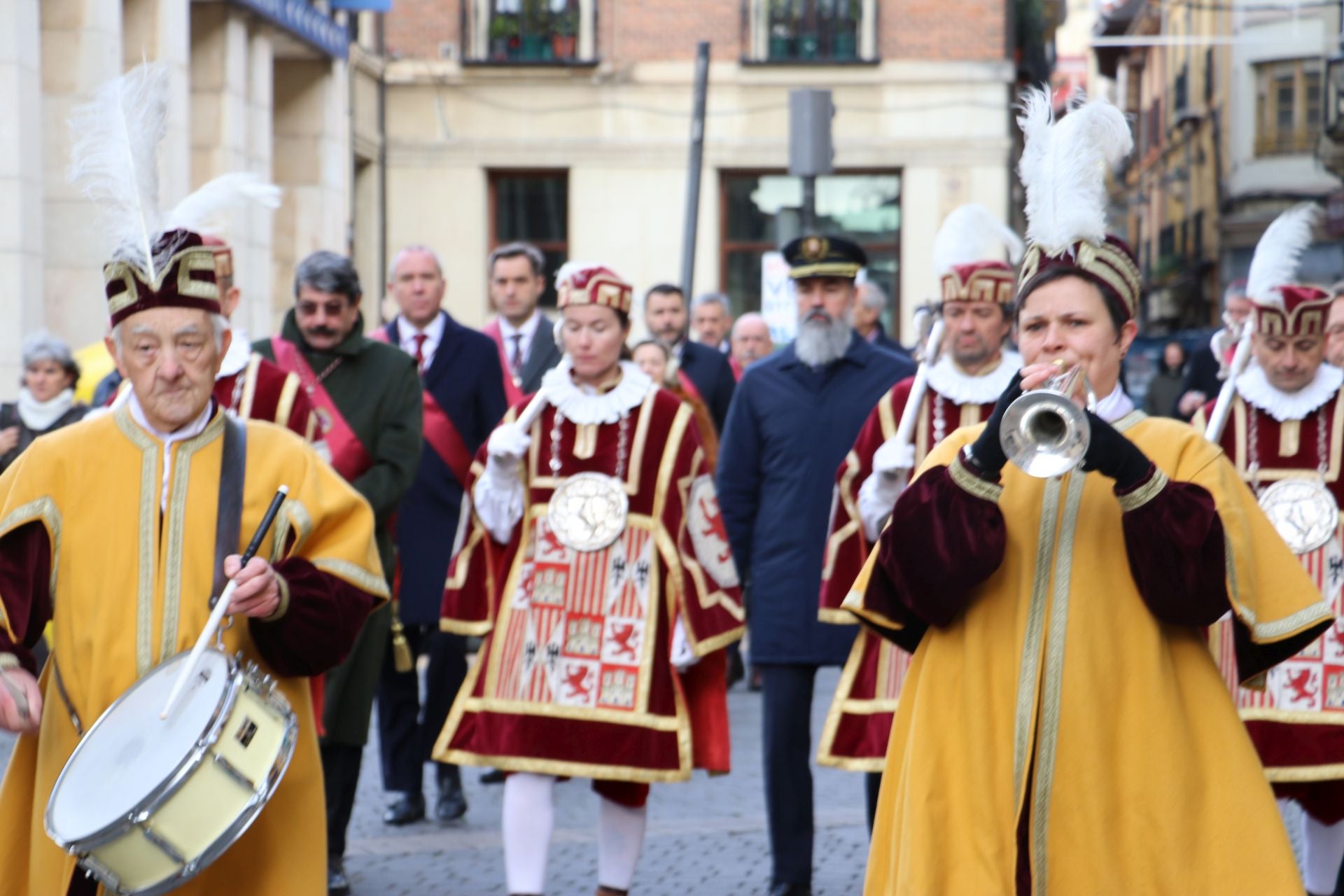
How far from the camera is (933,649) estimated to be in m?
4.01

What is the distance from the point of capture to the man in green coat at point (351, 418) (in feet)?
23.7

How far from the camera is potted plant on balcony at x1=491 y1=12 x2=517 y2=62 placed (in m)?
25.8

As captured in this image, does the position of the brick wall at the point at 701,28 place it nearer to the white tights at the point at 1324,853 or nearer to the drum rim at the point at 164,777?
the white tights at the point at 1324,853

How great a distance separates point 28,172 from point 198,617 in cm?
1072

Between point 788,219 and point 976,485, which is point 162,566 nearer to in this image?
point 976,485

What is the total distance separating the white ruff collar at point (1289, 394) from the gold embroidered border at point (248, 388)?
3.11 m

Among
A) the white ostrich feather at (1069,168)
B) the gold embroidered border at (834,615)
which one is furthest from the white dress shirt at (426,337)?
the white ostrich feather at (1069,168)

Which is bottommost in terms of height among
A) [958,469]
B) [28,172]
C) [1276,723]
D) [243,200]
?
[1276,723]

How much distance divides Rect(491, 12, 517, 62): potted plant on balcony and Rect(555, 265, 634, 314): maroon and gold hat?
19.7 m

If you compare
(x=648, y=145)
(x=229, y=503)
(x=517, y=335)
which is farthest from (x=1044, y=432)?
(x=648, y=145)

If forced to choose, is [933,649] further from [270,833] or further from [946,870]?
[270,833]

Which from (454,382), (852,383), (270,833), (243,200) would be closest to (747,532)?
(852,383)

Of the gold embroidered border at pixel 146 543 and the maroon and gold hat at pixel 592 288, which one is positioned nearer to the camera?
the gold embroidered border at pixel 146 543

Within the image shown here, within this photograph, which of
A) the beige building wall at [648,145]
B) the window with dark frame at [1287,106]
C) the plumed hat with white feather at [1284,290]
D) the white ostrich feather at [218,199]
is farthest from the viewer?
the window with dark frame at [1287,106]
